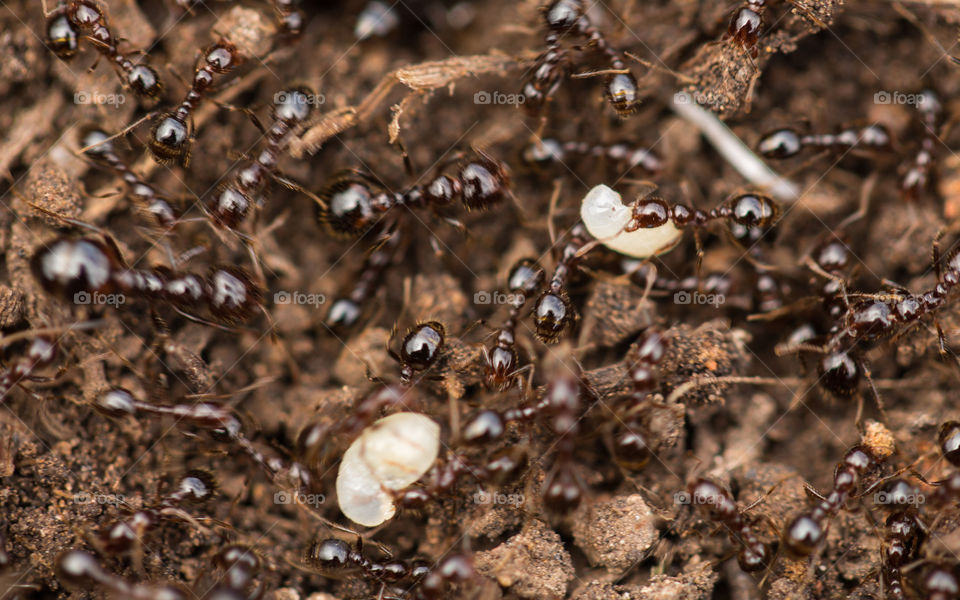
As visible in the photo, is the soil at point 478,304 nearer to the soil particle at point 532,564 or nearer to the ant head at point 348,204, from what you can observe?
the soil particle at point 532,564

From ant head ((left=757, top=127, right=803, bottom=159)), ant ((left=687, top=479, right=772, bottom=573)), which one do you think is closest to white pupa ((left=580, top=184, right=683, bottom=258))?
ant head ((left=757, top=127, right=803, bottom=159))

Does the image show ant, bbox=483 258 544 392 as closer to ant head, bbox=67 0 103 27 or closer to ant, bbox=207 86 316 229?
ant, bbox=207 86 316 229

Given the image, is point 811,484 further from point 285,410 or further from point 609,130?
point 285,410

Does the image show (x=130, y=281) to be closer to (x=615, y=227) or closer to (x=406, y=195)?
(x=406, y=195)

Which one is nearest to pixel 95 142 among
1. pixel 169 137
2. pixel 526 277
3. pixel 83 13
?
pixel 169 137

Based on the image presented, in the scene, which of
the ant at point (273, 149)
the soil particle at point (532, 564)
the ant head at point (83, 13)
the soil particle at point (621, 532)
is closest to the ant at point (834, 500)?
the soil particle at point (621, 532)
